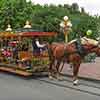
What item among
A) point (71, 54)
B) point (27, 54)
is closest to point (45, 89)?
point (71, 54)

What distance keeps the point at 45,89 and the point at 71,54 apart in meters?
1.71

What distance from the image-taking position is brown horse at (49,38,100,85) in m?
13.9

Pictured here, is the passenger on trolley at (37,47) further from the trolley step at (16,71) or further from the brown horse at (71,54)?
the trolley step at (16,71)

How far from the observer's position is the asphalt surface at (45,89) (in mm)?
12016

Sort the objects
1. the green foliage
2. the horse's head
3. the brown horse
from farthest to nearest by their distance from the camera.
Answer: the green foliage < the brown horse < the horse's head

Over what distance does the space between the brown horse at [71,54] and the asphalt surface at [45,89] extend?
0.50m

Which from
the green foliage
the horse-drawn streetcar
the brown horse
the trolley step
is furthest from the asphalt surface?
the green foliage

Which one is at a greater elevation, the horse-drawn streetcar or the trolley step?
the horse-drawn streetcar

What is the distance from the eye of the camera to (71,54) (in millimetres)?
14406

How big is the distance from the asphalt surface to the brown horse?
504 mm

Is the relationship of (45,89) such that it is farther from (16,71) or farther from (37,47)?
(16,71)

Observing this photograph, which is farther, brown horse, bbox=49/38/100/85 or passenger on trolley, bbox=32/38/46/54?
passenger on trolley, bbox=32/38/46/54

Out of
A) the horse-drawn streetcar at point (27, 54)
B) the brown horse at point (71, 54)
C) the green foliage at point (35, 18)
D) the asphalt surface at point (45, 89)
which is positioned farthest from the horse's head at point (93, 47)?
the green foliage at point (35, 18)

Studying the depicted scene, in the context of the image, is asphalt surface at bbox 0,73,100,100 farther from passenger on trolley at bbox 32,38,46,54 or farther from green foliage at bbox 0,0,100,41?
green foliage at bbox 0,0,100,41
